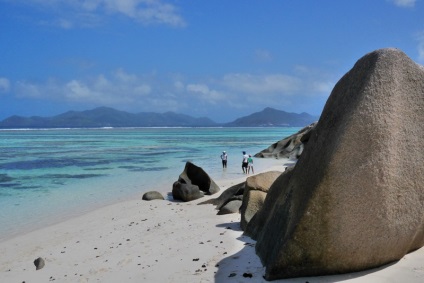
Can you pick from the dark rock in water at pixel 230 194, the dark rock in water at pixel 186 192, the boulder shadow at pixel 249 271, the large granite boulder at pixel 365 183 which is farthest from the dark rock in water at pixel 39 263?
the dark rock in water at pixel 186 192

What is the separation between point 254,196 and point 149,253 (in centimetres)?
259

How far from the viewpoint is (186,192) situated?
53.1 ft

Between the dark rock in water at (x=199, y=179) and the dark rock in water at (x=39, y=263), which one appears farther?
the dark rock in water at (x=199, y=179)

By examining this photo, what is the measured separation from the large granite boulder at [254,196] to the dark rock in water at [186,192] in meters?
6.55

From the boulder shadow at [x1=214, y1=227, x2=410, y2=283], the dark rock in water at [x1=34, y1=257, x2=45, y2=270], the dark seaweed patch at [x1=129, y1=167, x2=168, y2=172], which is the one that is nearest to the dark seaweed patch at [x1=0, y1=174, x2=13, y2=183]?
the dark seaweed patch at [x1=129, y1=167, x2=168, y2=172]

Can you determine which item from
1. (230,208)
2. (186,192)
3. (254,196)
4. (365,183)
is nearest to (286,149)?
(186,192)

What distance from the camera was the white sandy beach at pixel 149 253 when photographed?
5.83m

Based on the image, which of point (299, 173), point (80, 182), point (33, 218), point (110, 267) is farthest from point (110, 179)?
point (299, 173)

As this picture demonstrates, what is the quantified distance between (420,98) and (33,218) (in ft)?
41.4

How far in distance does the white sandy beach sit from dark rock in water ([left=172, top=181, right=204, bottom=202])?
2352 millimetres

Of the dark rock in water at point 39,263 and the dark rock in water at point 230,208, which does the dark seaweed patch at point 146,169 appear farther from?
the dark rock in water at point 39,263

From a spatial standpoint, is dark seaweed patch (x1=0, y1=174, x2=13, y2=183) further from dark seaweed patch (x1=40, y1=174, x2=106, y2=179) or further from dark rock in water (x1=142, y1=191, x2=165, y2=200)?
dark rock in water (x1=142, y1=191, x2=165, y2=200)

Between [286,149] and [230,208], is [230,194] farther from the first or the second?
[286,149]

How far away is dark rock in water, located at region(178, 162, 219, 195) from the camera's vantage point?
17.3 m
